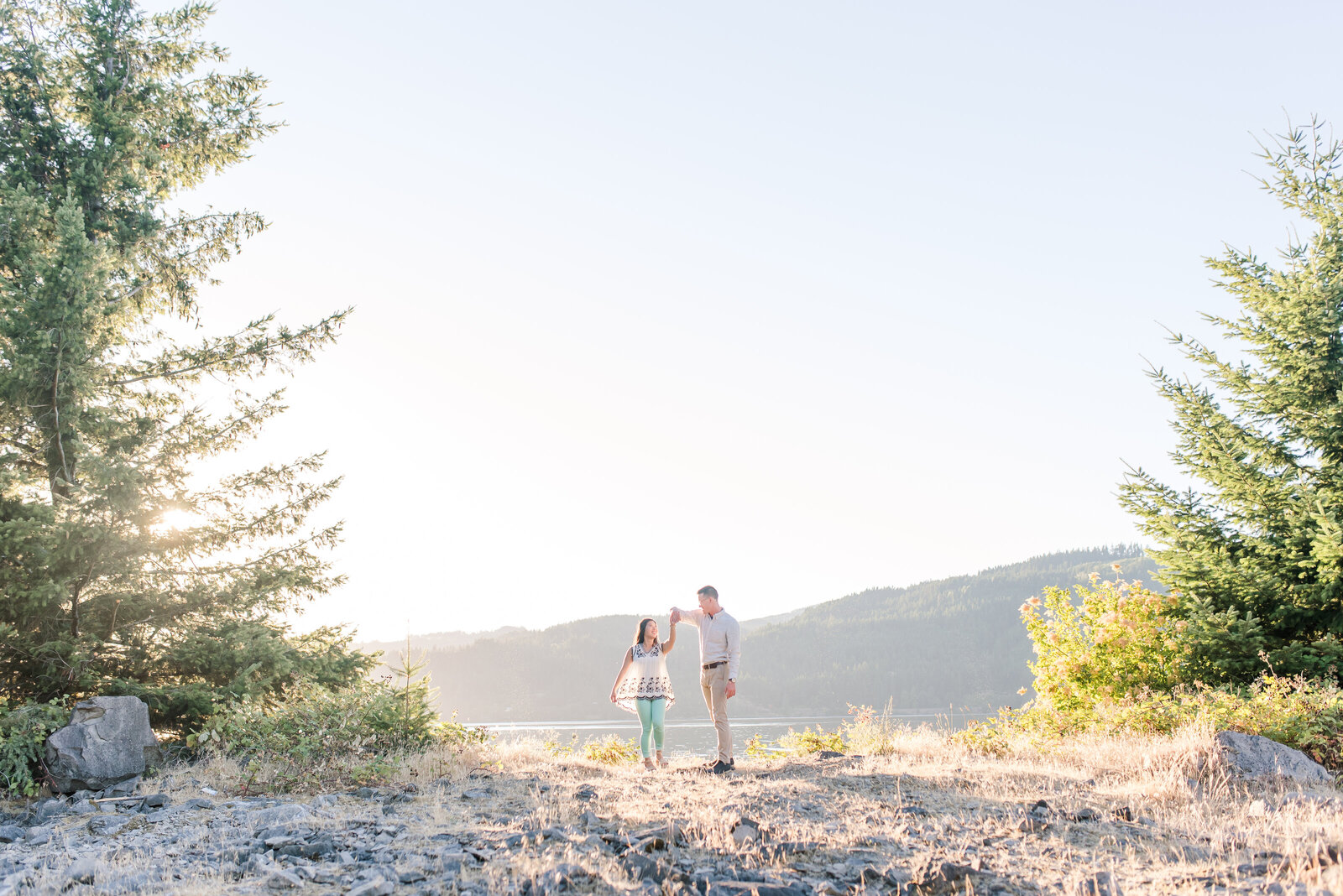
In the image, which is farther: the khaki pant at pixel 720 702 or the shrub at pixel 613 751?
the shrub at pixel 613 751

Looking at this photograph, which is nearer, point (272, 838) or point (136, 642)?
point (272, 838)

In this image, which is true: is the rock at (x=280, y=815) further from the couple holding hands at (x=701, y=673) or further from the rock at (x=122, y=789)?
the couple holding hands at (x=701, y=673)

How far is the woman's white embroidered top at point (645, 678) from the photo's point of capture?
911cm

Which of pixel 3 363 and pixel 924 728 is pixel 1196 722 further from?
pixel 3 363

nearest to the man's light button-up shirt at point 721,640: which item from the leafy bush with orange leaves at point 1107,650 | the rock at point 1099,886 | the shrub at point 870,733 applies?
the shrub at point 870,733

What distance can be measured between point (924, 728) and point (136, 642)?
440 inches

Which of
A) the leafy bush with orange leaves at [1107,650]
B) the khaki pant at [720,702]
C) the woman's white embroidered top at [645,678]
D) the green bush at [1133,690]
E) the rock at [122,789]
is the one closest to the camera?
the rock at [122,789]

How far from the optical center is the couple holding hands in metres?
8.47

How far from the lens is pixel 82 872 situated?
4.16 m

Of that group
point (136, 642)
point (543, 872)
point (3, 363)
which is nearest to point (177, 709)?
point (136, 642)

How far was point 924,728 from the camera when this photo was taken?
1149 cm

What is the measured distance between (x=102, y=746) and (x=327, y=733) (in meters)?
2.06

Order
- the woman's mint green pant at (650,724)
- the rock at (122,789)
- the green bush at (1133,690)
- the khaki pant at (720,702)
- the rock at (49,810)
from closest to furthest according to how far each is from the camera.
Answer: the rock at (49,810)
the rock at (122,789)
the green bush at (1133,690)
the khaki pant at (720,702)
the woman's mint green pant at (650,724)

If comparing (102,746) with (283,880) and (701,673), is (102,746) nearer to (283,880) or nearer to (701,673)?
(283,880)
